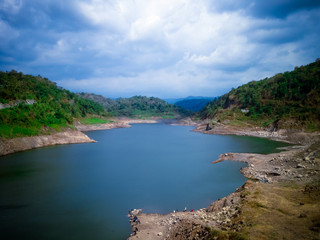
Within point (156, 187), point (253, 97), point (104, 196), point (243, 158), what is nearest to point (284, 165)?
point (243, 158)

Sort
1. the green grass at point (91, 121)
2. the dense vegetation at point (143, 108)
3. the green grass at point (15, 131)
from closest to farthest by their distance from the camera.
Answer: the green grass at point (15, 131)
the green grass at point (91, 121)
the dense vegetation at point (143, 108)

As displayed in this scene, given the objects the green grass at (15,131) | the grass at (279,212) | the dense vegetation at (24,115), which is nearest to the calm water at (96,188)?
the green grass at (15,131)

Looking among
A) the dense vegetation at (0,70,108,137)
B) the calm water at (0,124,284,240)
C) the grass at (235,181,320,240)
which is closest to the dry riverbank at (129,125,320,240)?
the grass at (235,181,320,240)

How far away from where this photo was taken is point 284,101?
66.0m

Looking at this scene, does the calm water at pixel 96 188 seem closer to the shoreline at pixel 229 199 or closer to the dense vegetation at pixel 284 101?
the shoreline at pixel 229 199

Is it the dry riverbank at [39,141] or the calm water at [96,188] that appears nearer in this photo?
the calm water at [96,188]

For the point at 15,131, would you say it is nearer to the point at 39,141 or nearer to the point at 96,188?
the point at 39,141

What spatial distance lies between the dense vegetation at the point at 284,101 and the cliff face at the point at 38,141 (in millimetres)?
46216

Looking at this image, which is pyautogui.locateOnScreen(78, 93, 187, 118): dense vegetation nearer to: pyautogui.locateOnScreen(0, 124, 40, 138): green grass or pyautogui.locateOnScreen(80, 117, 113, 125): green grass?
pyautogui.locateOnScreen(80, 117, 113, 125): green grass

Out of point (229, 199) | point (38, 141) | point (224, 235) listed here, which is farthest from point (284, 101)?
point (38, 141)

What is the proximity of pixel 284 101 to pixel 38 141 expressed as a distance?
67.1 m

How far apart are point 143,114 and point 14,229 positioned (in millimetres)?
117395

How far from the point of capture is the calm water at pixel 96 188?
15.2 meters

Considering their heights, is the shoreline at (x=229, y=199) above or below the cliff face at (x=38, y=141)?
below
